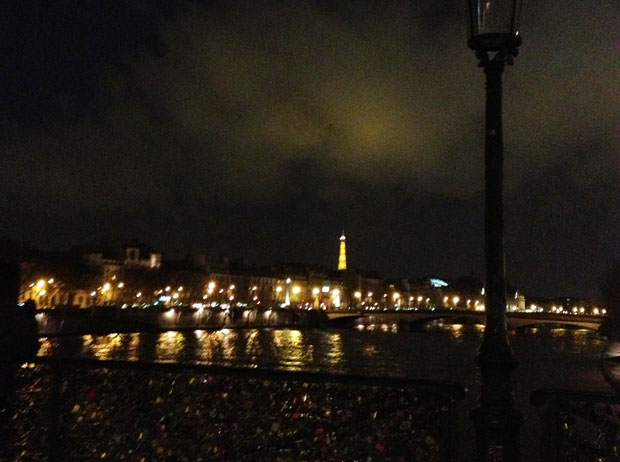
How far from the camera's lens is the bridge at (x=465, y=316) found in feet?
292

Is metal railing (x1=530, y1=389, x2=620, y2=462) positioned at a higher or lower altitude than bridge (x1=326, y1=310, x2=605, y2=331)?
lower

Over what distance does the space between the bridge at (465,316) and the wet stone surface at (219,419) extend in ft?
282

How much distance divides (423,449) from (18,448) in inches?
146

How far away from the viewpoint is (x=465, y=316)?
101688 mm

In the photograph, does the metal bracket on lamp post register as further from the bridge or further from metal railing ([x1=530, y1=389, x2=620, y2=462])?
the bridge

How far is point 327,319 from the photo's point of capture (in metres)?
117

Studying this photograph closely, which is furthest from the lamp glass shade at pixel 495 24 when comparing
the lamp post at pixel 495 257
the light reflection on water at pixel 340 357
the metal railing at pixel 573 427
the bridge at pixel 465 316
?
the bridge at pixel 465 316

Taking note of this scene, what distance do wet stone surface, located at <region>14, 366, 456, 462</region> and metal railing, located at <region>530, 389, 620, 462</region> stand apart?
707mm

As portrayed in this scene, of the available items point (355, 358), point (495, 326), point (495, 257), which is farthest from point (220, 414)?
point (355, 358)

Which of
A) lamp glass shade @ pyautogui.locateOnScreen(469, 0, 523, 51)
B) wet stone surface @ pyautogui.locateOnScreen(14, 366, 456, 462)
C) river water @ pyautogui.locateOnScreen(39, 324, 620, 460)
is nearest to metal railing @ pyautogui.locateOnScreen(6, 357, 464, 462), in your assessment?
wet stone surface @ pyautogui.locateOnScreen(14, 366, 456, 462)

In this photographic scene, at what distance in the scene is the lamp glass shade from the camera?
18.3 ft

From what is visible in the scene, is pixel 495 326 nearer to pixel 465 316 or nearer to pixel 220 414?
pixel 220 414

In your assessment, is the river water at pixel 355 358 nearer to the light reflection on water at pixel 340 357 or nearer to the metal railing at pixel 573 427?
the light reflection on water at pixel 340 357

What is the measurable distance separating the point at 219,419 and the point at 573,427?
271 cm
